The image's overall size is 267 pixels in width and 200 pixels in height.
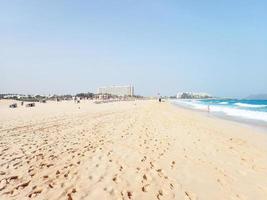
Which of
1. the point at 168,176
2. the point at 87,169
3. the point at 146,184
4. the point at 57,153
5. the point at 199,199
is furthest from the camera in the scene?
the point at 57,153

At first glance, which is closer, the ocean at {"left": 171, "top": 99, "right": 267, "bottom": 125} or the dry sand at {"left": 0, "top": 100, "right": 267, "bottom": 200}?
the dry sand at {"left": 0, "top": 100, "right": 267, "bottom": 200}

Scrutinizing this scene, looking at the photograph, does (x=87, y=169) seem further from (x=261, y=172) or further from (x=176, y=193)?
(x=261, y=172)

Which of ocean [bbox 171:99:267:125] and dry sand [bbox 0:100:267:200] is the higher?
dry sand [bbox 0:100:267:200]

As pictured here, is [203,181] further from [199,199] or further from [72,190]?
[72,190]

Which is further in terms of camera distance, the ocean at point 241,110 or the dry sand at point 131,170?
the ocean at point 241,110

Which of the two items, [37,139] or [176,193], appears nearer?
[176,193]

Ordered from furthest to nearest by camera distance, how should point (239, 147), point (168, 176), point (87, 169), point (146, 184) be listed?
point (239, 147) < point (87, 169) < point (168, 176) < point (146, 184)

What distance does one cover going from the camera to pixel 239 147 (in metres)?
11.0

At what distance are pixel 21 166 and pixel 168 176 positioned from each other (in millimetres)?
3933

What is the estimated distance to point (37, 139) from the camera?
39.8ft

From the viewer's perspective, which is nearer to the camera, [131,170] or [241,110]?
[131,170]

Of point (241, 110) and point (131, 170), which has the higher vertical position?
point (131, 170)

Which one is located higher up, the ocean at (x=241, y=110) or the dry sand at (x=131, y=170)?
the dry sand at (x=131, y=170)

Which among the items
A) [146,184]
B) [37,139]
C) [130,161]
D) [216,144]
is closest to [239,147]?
[216,144]
